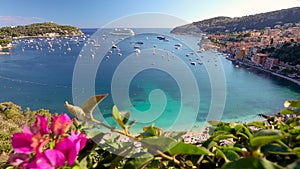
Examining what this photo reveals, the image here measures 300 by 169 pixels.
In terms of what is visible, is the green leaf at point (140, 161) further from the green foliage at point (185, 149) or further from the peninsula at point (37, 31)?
the peninsula at point (37, 31)

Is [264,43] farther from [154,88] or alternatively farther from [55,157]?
[55,157]

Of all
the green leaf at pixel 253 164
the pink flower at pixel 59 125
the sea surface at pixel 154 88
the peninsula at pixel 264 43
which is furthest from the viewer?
the peninsula at pixel 264 43

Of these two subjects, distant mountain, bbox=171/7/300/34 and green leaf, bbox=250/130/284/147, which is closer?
green leaf, bbox=250/130/284/147

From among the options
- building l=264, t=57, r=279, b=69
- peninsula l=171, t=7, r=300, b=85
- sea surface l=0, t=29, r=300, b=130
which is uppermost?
peninsula l=171, t=7, r=300, b=85

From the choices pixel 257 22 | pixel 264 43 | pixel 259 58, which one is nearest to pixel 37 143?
pixel 259 58

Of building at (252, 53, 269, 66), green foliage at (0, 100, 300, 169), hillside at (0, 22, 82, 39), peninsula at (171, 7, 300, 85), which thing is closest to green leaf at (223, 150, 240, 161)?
green foliage at (0, 100, 300, 169)

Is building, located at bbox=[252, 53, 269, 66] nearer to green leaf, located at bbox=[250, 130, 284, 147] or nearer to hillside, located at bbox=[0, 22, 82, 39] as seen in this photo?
green leaf, located at bbox=[250, 130, 284, 147]

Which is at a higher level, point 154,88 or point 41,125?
point 41,125

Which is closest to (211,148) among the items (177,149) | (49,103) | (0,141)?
(177,149)

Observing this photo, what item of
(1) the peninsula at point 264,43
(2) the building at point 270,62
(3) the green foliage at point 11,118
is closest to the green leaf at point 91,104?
(3) the green foliage at point 11,118
